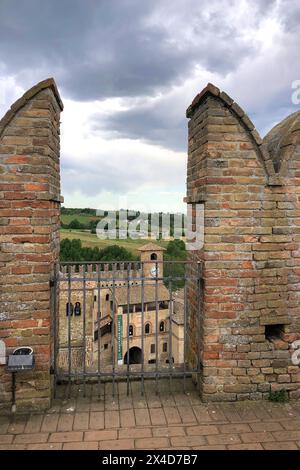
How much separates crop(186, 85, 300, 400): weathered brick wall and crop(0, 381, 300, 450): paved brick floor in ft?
0.88

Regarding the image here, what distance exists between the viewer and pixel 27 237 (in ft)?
12.0

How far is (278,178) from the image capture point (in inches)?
154

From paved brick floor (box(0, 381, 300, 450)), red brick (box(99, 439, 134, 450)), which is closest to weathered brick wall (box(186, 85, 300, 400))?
paved brick floor (box(0, 381, 300, 450))

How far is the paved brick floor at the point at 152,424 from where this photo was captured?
3.20 metres

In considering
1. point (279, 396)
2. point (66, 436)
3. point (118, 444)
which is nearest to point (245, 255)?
point (279, 396)

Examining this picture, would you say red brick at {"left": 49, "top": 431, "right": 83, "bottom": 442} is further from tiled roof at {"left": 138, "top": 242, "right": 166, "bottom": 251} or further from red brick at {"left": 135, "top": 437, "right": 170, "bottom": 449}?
tiled roof at {"left": 138, "top": 242, "right": 166, "bottom": 251}

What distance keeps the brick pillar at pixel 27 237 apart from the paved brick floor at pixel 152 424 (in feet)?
1.11

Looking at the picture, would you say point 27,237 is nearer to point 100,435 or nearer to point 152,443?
point 100,435

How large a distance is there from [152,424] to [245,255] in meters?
1.93

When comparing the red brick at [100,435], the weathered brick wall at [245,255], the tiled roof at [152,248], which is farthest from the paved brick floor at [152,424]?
the tiled roof at [152,248]

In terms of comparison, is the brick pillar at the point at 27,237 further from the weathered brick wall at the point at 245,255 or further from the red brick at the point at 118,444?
the weathered brick wall at the point at 245,255

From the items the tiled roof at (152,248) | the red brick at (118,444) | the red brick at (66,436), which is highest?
the tiled roof at (152,248)

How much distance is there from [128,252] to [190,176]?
71.4 ft
